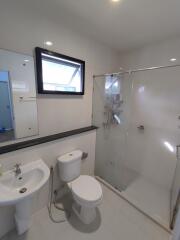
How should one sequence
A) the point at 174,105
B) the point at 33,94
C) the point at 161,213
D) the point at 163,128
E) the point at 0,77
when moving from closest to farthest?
the point at 0,77
the point at 33,94
the point at 161,213
the point at 174,105
the point at 163,128

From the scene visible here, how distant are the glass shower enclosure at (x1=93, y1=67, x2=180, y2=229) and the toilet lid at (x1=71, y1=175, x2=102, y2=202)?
693mm

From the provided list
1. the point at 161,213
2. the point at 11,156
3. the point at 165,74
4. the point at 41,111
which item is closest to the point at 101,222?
the point at 161,213

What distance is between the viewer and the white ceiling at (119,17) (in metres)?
1.24

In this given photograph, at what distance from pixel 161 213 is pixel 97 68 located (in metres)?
2.37

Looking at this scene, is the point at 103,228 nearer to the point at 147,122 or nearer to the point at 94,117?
the point at 94,117

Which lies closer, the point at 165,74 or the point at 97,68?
the point at 165,74

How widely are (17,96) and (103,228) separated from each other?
1829mm

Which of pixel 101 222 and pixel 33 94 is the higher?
pixel 33 94

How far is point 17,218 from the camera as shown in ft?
4.38

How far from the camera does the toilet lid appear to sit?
4.62 ft

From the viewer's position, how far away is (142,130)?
2379 mm

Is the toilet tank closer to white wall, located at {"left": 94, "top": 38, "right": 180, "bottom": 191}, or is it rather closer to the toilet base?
the toilet base

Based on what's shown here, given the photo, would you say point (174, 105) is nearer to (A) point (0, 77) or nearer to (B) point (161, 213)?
(B) point (161, 213)

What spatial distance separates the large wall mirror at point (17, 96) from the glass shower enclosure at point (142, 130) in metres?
1.08
